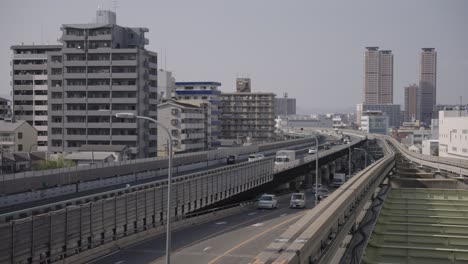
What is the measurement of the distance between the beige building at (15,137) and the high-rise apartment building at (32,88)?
22.1 meters

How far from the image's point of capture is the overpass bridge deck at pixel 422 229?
19.0 meters

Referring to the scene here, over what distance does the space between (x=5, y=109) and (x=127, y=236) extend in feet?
353

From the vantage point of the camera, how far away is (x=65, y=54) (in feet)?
326

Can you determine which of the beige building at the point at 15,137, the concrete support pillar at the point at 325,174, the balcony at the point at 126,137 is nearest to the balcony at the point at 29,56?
the beige building at the point at 15,137

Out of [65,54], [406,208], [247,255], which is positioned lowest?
[247,255]

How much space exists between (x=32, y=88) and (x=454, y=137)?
8915 cm

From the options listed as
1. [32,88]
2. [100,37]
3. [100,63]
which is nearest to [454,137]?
[100,63]

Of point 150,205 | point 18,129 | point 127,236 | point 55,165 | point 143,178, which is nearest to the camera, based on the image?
point 127,236

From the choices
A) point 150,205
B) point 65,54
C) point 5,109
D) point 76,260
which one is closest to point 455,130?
point 65,54

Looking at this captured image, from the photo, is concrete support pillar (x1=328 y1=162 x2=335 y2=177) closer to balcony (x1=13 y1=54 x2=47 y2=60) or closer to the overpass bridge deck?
balcony (x1=13 y1=54 x2=47 y2=60)

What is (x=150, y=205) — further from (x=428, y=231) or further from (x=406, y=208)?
(x=428, y=231)

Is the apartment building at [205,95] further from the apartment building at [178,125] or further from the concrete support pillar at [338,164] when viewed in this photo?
the concrete support pillar at [338,164]

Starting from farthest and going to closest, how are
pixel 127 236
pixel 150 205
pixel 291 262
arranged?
pixel 150 205, pixel 127 236, pixel 291 262

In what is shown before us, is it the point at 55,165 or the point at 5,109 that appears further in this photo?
the point at 5,109
